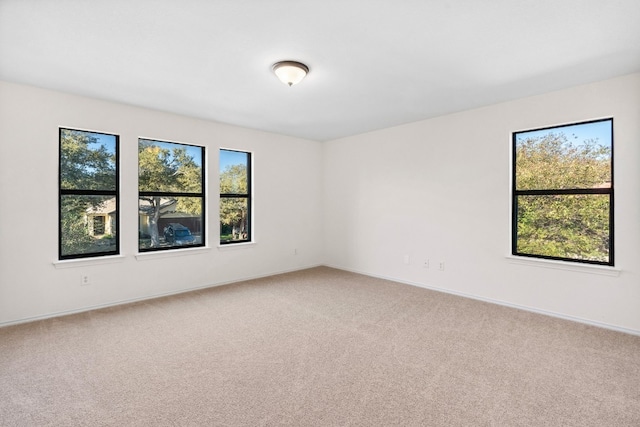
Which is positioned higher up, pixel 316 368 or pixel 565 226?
pixel 565 226

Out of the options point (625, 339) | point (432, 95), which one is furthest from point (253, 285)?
point (625, 339)

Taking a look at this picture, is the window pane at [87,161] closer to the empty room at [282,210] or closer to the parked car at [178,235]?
the empty room at [282,210]

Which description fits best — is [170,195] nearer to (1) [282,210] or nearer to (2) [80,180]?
(2) [80,180]

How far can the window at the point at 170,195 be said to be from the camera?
4207 millimetres

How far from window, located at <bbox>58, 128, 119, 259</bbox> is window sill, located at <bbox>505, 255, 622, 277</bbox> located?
194 inches

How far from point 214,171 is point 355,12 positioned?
3307mm

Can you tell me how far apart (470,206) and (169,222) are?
4.13m

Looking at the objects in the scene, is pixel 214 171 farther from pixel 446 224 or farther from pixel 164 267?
pixel 446 224

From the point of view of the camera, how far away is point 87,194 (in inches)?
147

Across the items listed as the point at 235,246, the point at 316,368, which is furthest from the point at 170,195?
the point at 316,368

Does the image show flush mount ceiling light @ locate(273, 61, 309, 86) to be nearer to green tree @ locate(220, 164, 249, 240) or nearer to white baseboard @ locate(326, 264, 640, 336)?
green tree @ locate(220, 164, 249, 240)

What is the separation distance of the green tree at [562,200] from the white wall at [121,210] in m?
3.58

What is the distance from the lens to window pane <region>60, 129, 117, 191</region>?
3617 mm

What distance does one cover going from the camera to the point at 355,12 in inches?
81.8
